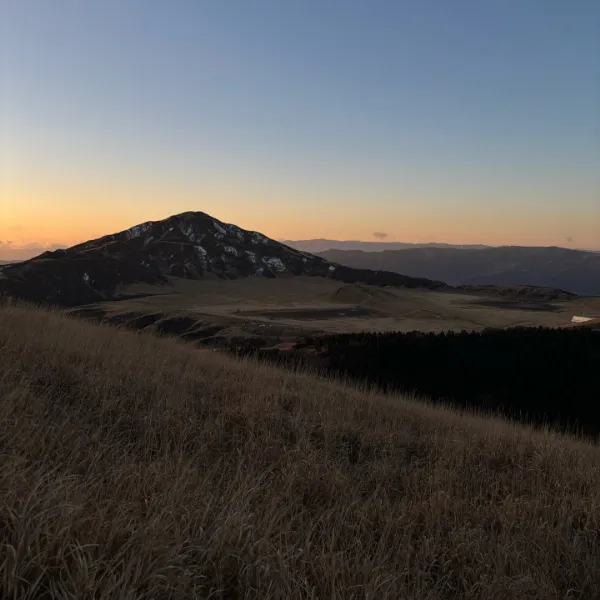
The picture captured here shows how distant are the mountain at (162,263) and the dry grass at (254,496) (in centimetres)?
9073

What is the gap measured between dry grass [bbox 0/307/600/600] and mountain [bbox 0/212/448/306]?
298 ft

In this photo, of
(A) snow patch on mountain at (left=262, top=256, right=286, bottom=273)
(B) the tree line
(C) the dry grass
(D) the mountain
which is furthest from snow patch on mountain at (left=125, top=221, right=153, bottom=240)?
(C) the dry grass

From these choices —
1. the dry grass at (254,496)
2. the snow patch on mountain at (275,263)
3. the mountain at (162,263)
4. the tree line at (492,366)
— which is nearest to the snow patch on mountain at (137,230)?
the mountain at (162,263)

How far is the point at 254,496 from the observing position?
3.65m

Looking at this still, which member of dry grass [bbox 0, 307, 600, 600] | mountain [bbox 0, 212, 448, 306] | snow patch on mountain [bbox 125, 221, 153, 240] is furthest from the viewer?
snow patch on mountain [bbox 125, 221, 153, 240]

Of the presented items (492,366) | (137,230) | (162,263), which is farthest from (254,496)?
(137,230)

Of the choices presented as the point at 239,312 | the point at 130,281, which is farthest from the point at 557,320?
the point at 130,281

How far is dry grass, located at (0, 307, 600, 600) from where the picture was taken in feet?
8.09

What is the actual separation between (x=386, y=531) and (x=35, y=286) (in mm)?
102902

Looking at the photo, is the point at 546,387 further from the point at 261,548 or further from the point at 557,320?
the point at 557,320

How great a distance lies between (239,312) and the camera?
267ft

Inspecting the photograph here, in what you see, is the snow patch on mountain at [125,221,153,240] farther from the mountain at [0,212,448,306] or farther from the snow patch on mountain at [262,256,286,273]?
the snow patch on mountain at [262,256,286,273]

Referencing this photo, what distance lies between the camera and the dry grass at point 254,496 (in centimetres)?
246

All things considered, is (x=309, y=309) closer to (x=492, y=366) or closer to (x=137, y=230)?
(x=492, y=366)
